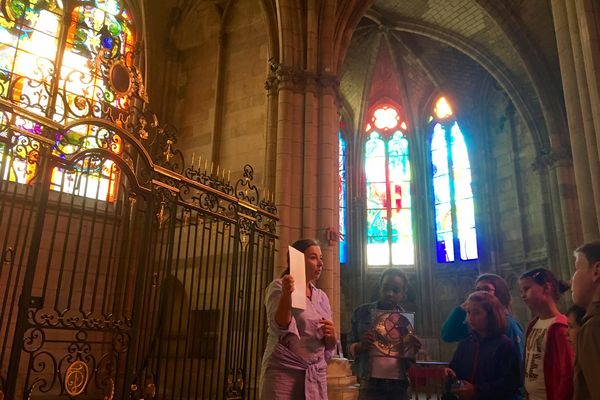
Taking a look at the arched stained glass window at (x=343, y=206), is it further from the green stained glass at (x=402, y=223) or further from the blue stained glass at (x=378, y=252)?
the green stained glass at (x=402, y=223)

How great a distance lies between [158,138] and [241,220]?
162 cm

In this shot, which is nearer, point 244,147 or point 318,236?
point 318,236

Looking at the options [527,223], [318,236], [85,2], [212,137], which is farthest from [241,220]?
[527,223]

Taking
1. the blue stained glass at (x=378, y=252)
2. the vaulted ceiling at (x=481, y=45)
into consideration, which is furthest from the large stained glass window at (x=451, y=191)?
the blue stained glass at (x=378, y=252)

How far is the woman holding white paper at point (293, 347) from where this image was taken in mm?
3355

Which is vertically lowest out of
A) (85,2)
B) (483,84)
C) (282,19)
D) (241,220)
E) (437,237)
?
(241,220)

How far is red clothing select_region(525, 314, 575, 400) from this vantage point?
2881mm

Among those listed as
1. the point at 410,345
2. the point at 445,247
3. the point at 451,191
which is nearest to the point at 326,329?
the point at 410,345

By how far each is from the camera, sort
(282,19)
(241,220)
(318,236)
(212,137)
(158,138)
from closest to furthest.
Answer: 1. (158,138)
2. (241,220)
3. (318,236)
4. (282,19)
5. (212,137)

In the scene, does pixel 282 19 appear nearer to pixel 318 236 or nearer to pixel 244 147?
pixel 244 147

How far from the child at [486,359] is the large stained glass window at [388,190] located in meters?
15.2

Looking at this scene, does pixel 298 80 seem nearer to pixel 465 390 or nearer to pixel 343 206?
pixel 465 390

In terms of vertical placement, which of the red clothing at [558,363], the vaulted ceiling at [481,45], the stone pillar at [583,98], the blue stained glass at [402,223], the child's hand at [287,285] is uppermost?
the vaulted ceiling at [481,45]

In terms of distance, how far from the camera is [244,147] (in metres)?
10.7
